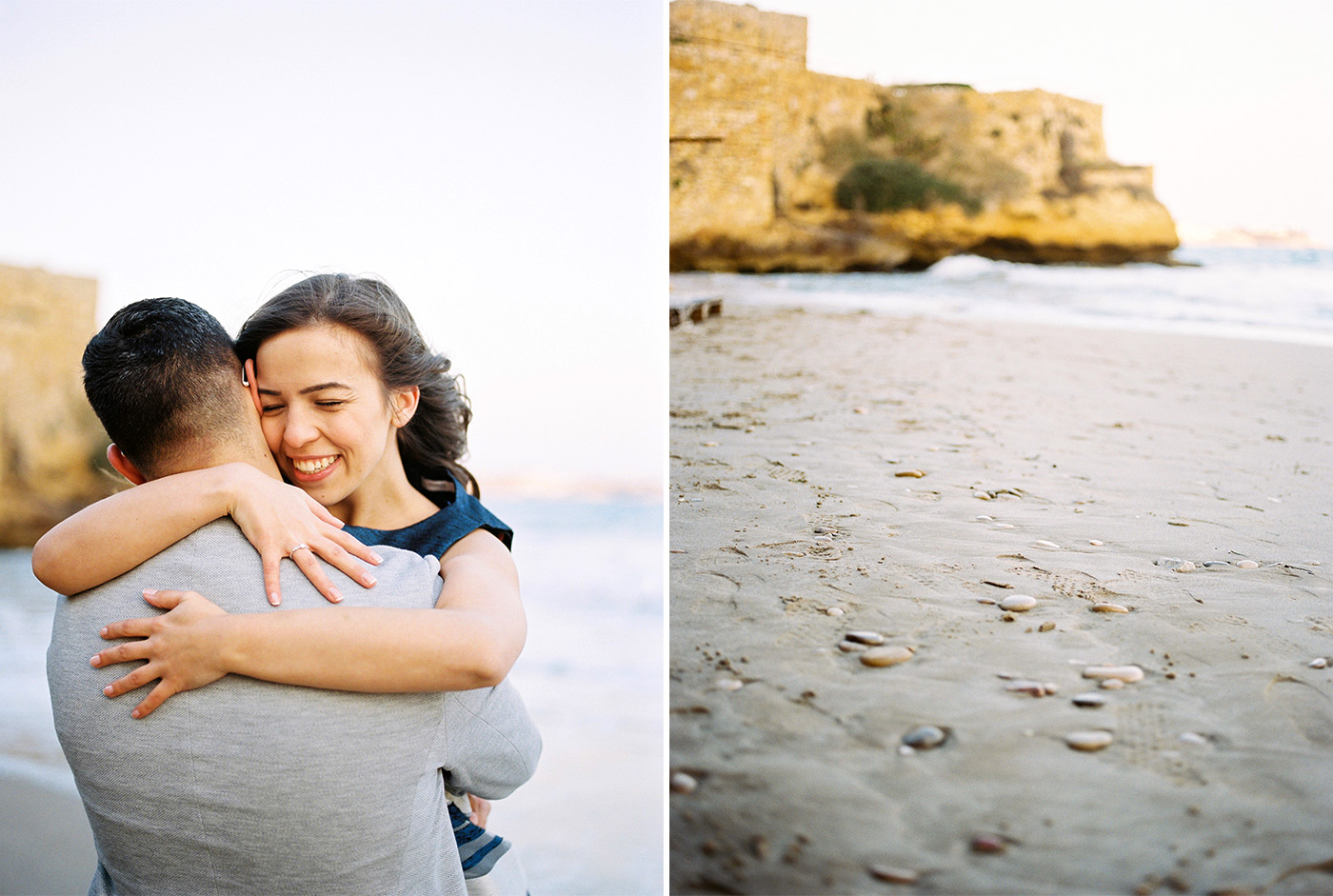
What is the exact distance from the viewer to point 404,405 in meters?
1.65

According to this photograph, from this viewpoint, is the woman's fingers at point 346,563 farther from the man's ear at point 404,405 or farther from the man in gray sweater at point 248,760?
the man's ear at point 404,405

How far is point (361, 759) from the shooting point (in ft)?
3.54

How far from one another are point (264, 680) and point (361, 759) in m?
0.16

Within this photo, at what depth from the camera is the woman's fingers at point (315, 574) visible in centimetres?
111

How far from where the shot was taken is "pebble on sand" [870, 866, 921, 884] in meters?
1.38

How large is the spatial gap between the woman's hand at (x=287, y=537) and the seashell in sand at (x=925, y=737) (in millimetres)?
985

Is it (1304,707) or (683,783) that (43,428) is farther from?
(1304,707)

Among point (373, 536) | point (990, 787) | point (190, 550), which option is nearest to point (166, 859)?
point (190, 550)

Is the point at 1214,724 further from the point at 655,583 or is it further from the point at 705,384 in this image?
the point at 655,583

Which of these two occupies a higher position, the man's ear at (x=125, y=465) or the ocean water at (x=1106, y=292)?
the ocean water at (x=1106, y=292)

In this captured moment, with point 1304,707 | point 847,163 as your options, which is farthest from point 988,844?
point 847,163

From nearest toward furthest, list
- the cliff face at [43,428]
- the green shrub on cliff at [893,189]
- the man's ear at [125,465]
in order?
the man's ear at [125,465] < the green shrub on cliff at [893,189] < the cliff face at [43,428]

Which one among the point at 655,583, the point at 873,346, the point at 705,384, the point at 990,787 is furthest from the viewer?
the point at 655,583

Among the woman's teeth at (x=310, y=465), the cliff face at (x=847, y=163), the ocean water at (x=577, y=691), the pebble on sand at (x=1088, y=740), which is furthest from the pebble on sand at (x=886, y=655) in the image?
the cliff face at (x=847, y=163)
